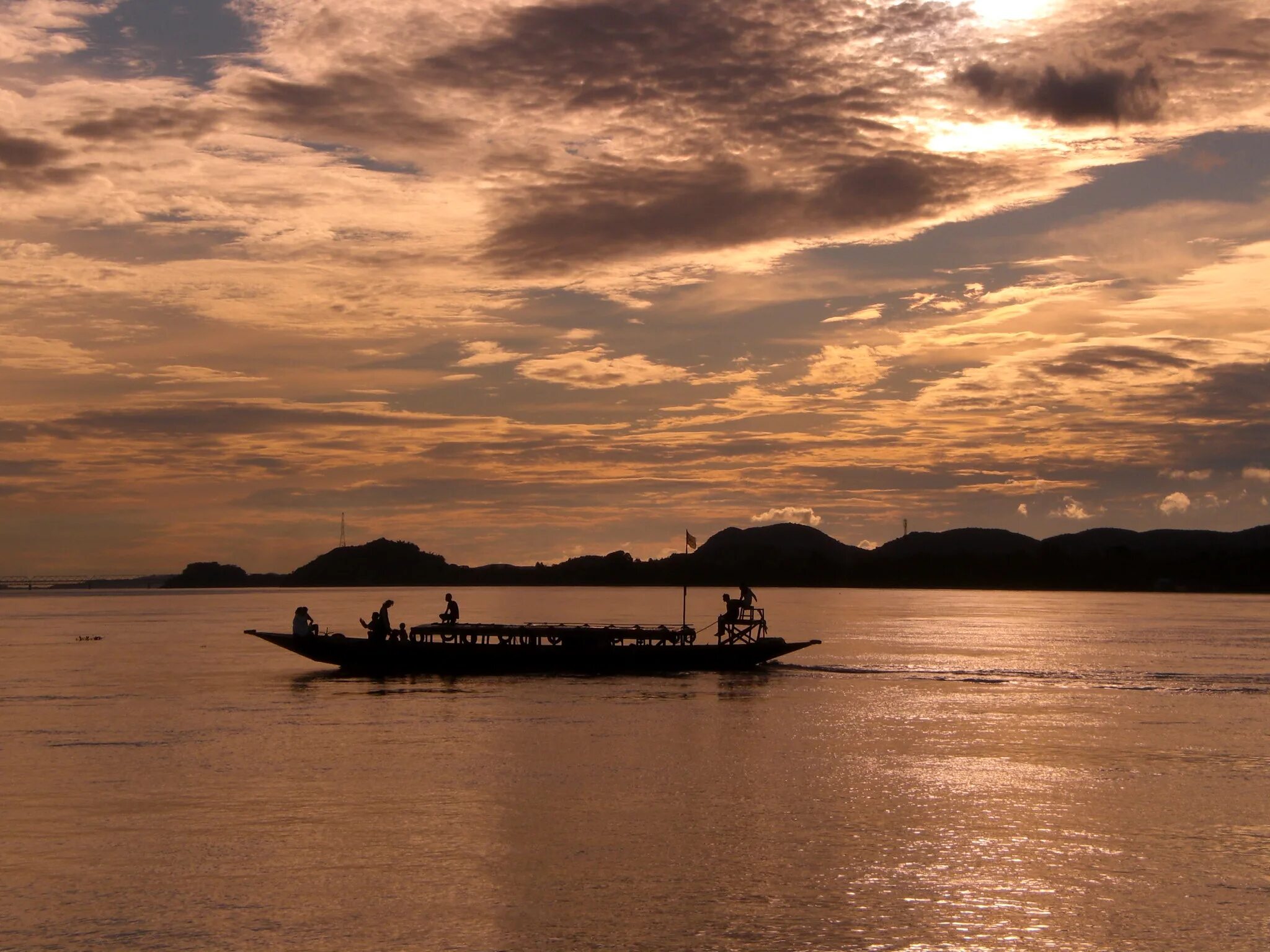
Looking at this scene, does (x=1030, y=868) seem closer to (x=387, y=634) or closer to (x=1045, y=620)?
(x=387, y=634)

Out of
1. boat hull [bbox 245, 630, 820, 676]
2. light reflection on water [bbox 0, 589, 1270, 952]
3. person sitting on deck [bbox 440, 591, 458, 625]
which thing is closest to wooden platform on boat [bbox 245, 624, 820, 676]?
boat hull [bbox 245, 630, 820, 676]

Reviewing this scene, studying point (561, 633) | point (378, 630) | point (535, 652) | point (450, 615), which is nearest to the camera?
point (378, 630)

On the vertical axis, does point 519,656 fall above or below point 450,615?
below

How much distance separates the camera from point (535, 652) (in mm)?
66062

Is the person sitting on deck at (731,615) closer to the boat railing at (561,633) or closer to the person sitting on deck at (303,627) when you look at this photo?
the boat railing at (561,633)

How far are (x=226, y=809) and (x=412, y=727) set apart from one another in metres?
15.0

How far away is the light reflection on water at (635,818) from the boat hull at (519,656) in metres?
5.57

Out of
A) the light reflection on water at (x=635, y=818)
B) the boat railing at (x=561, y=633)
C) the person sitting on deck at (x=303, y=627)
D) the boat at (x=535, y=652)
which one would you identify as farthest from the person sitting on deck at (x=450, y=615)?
the light reflection on water at (x=635, y=818)

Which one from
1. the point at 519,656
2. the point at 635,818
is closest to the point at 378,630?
the point at 519,656

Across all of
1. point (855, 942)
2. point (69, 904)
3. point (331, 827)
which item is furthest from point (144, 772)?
point (855, 942)

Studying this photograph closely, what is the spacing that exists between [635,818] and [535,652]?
38577 mm

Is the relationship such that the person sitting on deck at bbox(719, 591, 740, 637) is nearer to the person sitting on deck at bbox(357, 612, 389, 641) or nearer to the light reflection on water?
the light reflection on water

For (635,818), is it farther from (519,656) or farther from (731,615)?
(731,615)

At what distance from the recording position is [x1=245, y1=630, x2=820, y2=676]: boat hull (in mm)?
63500
